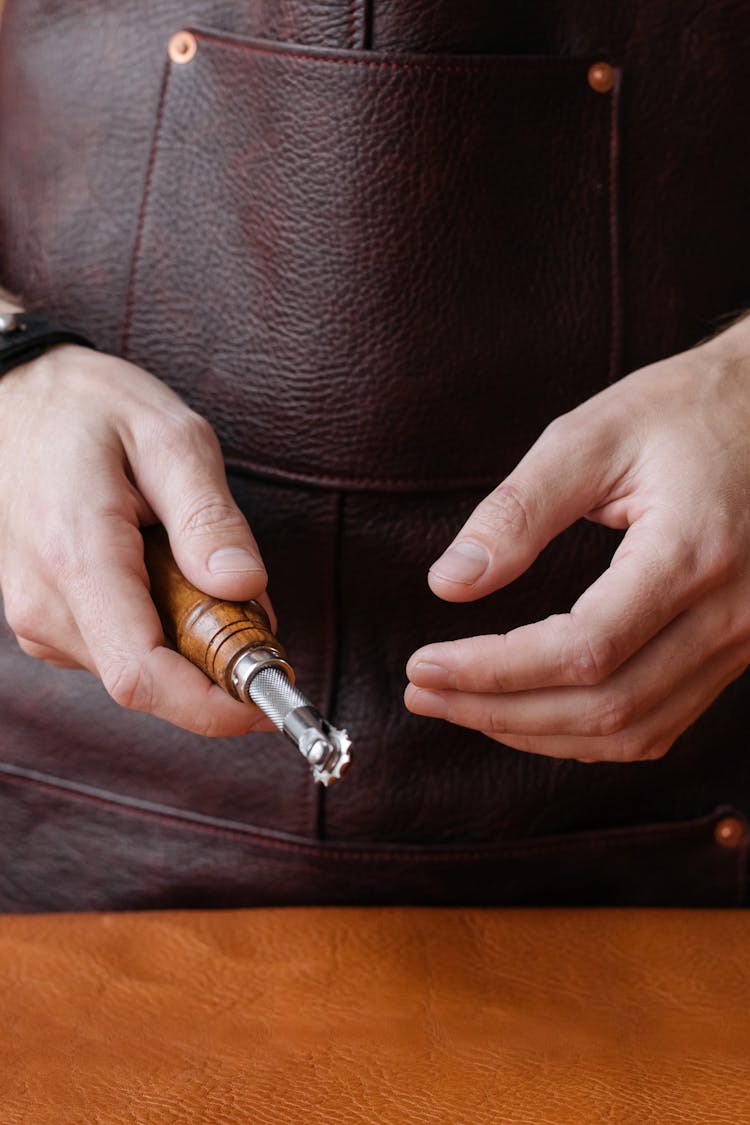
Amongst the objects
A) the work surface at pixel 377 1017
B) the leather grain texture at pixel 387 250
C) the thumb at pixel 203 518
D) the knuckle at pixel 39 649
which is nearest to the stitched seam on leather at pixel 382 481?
the leather grain texture at pixel 387 250

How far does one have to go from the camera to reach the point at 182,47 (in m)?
0.94

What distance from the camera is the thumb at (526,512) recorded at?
28.9 inches

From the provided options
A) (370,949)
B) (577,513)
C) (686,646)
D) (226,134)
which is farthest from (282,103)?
(370,949)

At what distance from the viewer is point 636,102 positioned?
92 centimetres

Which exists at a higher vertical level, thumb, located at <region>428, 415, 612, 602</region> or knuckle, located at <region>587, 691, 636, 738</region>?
thumb, located at <region>428, 415, 612, 602</region>

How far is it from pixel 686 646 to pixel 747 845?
322 mm

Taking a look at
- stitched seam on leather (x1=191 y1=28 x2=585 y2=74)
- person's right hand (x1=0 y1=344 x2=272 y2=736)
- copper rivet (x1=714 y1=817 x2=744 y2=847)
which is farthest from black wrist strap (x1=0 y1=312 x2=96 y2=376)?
copper rivet (x1=714 y1=817 x2=744 y2=847)

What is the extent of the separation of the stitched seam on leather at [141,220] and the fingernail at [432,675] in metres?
0.41

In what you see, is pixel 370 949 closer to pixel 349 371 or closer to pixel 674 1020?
pixel 674 1020

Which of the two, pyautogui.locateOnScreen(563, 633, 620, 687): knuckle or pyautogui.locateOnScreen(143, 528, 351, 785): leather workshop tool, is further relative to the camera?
pyautogui.locateOnScreen(563, 633, 620, 687): knuckle

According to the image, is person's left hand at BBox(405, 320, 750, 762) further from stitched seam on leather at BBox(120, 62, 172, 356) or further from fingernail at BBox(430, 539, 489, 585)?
stitched seam on leather at BBox(120, 62, 172, 356)

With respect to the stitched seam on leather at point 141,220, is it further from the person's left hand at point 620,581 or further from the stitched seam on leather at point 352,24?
the person's left hand at point 620,581

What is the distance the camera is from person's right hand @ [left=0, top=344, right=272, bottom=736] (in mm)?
713

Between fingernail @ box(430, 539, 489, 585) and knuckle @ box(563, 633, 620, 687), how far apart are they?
0.07 meters
